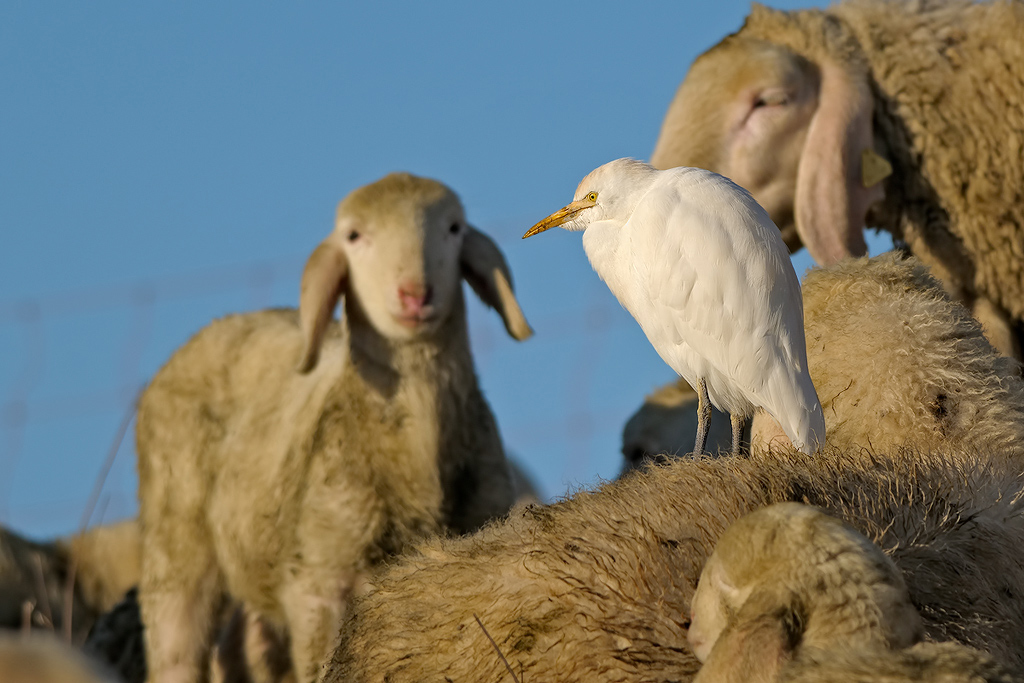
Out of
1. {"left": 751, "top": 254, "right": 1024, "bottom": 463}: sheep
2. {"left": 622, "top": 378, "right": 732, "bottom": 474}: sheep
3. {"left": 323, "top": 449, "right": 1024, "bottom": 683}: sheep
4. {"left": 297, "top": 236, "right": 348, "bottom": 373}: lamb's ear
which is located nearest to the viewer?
{"left": 323, "top": 449, "right": 1024, "bottom": 683}: sheep

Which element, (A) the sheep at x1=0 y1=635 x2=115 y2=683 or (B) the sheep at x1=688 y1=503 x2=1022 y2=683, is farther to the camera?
(B) the sheep at x1=688 y1=503 x2=1022 y2=683

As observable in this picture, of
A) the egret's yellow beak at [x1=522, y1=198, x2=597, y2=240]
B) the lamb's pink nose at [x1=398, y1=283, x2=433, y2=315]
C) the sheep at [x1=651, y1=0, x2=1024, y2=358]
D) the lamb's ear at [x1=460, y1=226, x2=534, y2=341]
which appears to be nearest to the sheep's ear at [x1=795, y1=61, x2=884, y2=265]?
the sheep at [x1=651, y1=0, x2=1024, y2=358]

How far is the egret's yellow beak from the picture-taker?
11.5 ft

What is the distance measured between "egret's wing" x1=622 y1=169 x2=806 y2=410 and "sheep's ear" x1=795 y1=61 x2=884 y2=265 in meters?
2.13

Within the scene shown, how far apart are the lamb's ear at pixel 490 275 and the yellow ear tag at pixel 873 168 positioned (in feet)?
5.19

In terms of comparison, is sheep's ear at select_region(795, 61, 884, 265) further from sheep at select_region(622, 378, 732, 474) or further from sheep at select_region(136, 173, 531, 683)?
sheep at select_region(136, 173, 531, 683)

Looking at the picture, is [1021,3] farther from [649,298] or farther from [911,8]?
[649,298]

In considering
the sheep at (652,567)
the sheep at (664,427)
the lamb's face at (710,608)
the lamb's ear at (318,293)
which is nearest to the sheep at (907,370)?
the sheep at (652,567)

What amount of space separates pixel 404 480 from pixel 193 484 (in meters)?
1.32

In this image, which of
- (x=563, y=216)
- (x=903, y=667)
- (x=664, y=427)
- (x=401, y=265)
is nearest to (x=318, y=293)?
(x=401, y=265)

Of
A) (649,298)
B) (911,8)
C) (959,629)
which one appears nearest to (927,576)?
(959,629)

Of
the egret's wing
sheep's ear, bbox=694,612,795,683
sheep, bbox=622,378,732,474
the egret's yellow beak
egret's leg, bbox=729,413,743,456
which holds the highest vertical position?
the egret's yellow beak

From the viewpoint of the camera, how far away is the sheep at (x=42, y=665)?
132 centimetres

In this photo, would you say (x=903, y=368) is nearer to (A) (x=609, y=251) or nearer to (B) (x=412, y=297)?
(A) (x=609, y=251)
